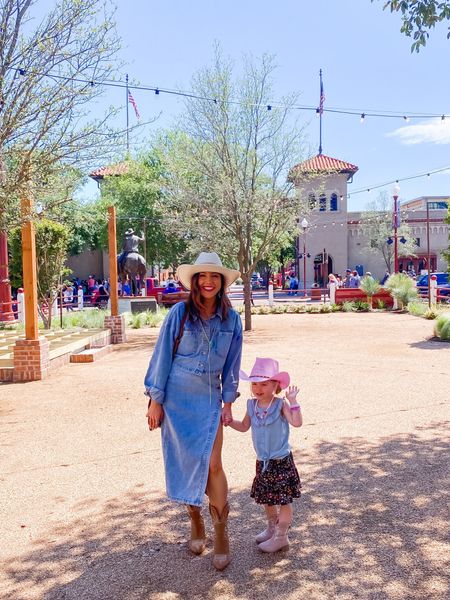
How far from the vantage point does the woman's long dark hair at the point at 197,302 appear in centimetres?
313

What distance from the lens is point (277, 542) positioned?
3.17 m

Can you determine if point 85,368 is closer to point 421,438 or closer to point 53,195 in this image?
point 53,195

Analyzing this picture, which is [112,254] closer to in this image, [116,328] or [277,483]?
[116,328]

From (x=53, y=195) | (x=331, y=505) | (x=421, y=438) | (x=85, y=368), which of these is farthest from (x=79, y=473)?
(x=85, y=368)

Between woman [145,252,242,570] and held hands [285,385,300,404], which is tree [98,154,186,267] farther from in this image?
held hands [285,385,300,404]

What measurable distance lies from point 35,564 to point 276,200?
44.8ft

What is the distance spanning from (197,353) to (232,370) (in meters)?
0.23

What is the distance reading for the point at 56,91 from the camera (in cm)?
648

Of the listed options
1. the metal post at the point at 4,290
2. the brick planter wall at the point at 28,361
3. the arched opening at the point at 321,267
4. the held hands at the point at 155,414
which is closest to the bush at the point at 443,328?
the brick planter wall at the point at 28,361

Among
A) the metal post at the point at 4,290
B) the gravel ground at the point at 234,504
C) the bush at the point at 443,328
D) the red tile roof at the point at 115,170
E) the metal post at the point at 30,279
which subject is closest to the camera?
the gravel ground at the point at 234,504

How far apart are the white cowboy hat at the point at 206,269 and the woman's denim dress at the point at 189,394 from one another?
20 centimetres

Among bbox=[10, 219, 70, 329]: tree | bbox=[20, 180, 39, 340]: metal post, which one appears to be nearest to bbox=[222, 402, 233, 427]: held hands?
bbox=[20, 180, 39, 340]: metal post

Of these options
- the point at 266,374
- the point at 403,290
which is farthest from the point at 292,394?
the point at 403,290

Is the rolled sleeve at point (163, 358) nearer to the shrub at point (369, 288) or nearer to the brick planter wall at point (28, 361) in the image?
the brick planter wall at point (28, 361)
